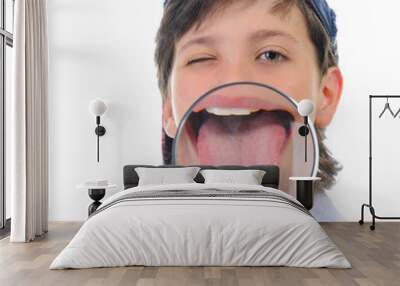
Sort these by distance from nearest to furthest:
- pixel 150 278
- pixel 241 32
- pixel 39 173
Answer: pixel 150 278
pixel 39 173
pixel 241 32

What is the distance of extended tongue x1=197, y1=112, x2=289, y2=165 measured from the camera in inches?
285

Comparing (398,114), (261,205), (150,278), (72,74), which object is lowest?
(150,278)

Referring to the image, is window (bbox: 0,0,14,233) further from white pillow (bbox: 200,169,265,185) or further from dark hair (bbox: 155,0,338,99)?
white pillow (bbox: 200,169,265,185)

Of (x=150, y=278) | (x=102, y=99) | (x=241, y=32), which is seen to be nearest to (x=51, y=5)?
(x=102, y=99)

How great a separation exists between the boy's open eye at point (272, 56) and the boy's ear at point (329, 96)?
61 cm

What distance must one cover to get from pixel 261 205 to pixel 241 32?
308 cm

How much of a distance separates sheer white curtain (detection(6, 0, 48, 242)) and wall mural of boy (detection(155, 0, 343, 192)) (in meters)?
1.66

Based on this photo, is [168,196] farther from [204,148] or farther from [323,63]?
[323,63]

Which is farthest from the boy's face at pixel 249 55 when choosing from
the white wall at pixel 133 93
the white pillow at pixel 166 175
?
the white pillow at pixel 166 175

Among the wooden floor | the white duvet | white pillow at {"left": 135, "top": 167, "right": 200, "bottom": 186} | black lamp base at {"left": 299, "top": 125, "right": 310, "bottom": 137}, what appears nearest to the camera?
the wooden floor

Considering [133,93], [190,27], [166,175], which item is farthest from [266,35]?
[166,175]

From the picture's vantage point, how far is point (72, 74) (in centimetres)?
741

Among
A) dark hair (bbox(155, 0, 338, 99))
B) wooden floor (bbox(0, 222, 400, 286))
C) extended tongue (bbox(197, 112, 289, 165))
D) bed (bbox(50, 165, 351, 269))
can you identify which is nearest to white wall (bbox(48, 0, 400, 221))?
dark hair (bbox(155, 0, 338, 99))

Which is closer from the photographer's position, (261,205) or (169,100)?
(261,205)
